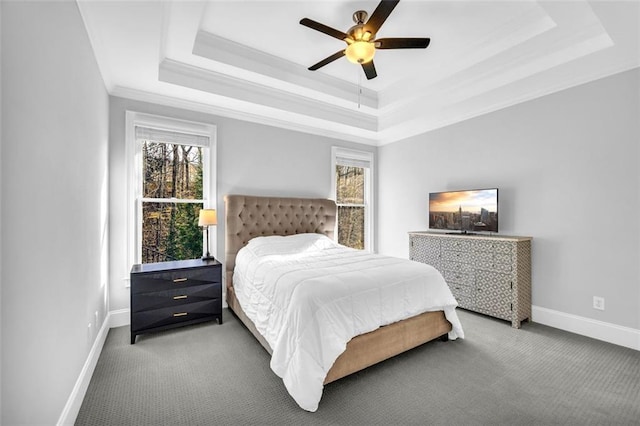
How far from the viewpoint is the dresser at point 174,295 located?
2.96m

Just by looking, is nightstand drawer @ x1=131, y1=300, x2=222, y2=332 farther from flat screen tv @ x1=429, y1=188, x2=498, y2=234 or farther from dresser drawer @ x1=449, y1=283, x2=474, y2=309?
flat screen tv @ x1=429, y1=188, x2=498, y2=234

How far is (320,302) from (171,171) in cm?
284

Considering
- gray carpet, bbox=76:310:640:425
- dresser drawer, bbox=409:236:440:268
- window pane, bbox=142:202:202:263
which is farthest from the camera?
dresser drawer, bbox=409:236:440:268

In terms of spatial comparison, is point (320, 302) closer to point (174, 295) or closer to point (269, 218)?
point (174, 295)

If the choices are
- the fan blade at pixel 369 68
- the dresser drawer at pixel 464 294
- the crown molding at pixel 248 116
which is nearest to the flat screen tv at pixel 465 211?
the dresser drawer at pixel 464 294

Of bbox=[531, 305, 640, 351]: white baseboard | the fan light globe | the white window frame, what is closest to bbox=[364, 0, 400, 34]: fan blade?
the fan light globe

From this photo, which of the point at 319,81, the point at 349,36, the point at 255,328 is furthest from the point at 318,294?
the point at 319,81

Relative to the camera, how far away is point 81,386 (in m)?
2.03

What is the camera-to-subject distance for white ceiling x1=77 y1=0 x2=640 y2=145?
2.46 m

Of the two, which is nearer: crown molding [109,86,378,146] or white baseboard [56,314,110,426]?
white baseboard [56,314,110,426]

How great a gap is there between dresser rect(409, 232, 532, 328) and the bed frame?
3.20 feet

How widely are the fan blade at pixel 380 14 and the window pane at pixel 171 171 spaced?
8.90 feet

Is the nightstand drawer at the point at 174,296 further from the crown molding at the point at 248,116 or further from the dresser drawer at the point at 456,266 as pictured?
the dresser drawer at the point at 456,266

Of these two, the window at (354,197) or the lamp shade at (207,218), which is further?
the window at (354,197)
